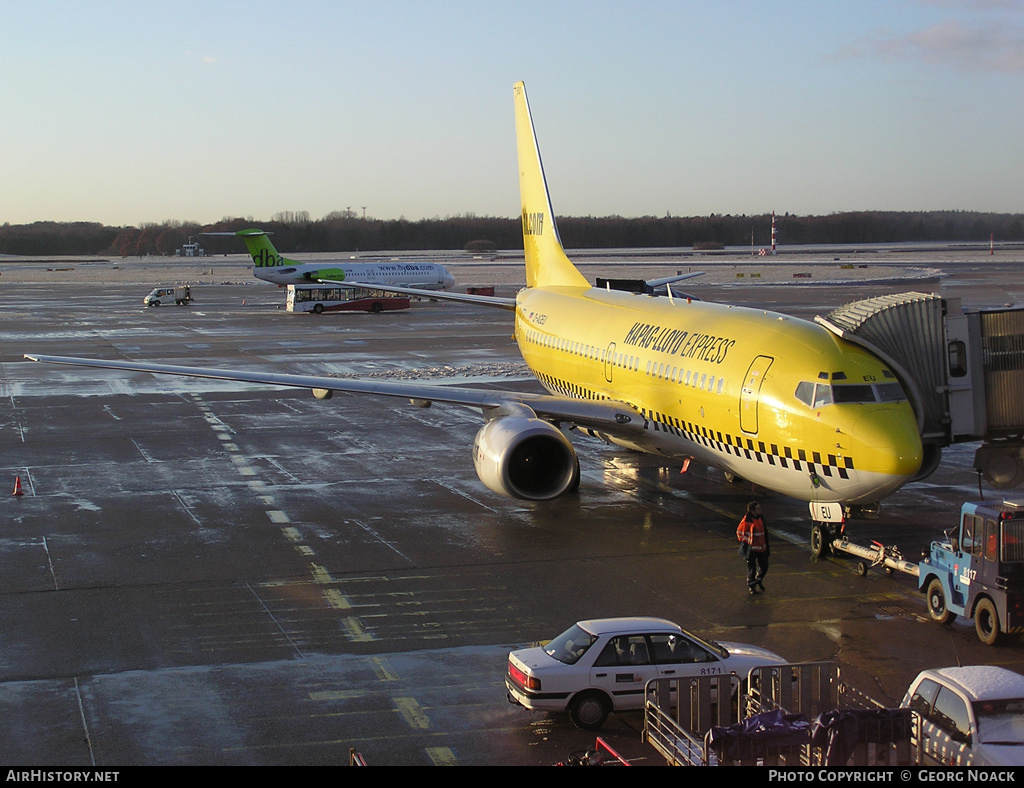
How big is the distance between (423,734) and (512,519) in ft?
35.8

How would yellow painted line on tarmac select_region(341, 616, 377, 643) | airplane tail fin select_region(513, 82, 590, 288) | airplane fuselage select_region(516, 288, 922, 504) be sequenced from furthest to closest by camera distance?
1. airplane tail fin select_region(513, 82, 590, 288)
2. airplane fuselage select_region(516, 288, 922, 504)
3. yellow painted line on tarmac select_region(341, 616, 377, 643)

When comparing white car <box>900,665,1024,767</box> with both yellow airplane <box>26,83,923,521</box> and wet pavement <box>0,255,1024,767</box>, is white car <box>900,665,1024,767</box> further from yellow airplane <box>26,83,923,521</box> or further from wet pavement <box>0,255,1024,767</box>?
yellow airplane <box>26,83,923,521</box>

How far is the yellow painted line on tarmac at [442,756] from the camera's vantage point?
40.2ft

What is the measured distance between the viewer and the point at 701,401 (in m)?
21.8

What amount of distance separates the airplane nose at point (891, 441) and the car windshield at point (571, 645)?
21.1 feet

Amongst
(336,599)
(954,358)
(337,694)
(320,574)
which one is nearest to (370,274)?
(320,574)

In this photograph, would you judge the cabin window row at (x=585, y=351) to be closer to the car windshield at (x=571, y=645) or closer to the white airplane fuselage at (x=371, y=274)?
the car windshield at (x=571, y=645)

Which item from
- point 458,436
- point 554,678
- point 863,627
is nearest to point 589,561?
point 863,627

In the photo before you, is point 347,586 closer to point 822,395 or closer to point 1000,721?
point 822,395

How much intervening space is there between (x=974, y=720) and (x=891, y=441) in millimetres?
7216

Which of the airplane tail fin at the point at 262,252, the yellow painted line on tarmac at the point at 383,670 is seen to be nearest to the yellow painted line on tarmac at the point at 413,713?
the yellow painted line on tarmac at the point at 383,670

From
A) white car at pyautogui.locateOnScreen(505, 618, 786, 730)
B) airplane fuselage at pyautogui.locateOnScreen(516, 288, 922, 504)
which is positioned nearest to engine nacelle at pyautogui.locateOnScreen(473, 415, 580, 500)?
A: airplane fuselage at pyautogui.locateOnScreen(516, 288, 922, 504)

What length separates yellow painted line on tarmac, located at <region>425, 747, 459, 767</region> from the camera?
12263 mm

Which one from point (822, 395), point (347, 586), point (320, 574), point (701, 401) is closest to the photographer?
point (822, 395)
